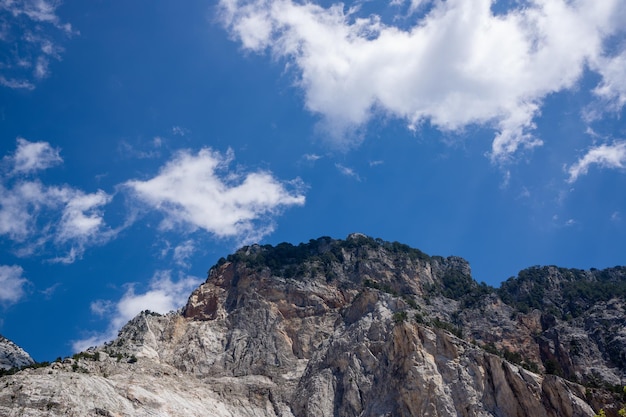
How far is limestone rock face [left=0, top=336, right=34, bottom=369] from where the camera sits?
3818 inches

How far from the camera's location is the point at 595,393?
86.2m

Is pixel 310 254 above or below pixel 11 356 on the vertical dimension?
above

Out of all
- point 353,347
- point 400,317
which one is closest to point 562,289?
point 400,317

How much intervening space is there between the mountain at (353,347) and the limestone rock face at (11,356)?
992 cm

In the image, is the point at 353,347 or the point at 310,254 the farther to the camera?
the point at 310,254

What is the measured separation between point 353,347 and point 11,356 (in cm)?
5172

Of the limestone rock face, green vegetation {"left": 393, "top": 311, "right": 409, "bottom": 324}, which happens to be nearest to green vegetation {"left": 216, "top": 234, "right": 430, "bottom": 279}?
green vegetation {"left": 393, "top": 311, "right": 409, "bottom": 324}

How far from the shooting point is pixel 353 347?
104 metres

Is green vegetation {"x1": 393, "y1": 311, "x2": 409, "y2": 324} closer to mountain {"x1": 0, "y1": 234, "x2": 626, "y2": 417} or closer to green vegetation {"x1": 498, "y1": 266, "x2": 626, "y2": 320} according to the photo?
mountain {"x1": 0, "y1": 234, "x2": 626, "y2": 417}

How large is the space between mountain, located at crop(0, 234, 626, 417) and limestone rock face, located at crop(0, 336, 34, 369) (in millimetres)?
9917

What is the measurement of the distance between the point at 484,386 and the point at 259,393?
33142mm

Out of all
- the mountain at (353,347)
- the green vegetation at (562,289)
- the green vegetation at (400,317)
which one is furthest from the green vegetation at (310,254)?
the green vegetation at (400,317)

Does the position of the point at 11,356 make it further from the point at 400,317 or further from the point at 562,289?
the point at 562,289

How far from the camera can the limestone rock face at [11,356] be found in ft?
318
